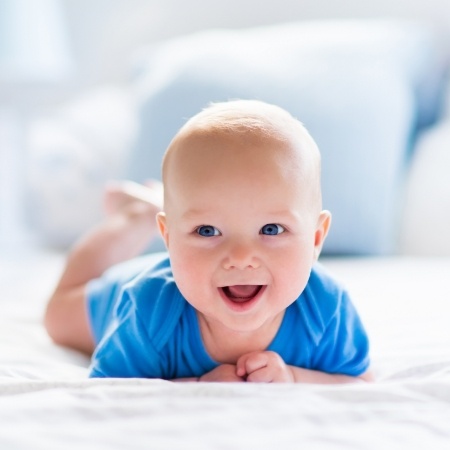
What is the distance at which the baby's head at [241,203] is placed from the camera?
0.96 metres

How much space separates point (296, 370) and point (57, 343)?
475mm

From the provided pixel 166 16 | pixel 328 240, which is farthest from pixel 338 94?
pixel 166 16

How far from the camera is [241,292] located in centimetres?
101

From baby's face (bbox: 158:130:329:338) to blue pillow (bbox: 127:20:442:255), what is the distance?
2.33 ft

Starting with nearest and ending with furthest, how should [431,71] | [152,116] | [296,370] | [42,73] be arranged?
[296,370] < [152,116] < [431,71] < [42,73]

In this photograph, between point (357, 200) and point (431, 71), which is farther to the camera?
point (431, 71)

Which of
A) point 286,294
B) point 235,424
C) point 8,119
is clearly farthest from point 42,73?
point 235,424

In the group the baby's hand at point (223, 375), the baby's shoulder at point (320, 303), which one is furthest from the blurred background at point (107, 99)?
the baby's hand at point (223, 375)

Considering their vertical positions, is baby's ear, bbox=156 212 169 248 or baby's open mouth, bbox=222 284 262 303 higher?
baby's ear, bbox=156 212 169 248

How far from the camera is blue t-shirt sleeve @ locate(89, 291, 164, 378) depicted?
3.59 ft

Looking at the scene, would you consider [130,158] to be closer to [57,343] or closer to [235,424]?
[57,343]

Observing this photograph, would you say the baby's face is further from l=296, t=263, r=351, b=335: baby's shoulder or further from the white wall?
the white wall

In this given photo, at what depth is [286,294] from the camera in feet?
3.31

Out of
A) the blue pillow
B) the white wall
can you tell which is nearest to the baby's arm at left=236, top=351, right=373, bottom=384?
the blue pillow
